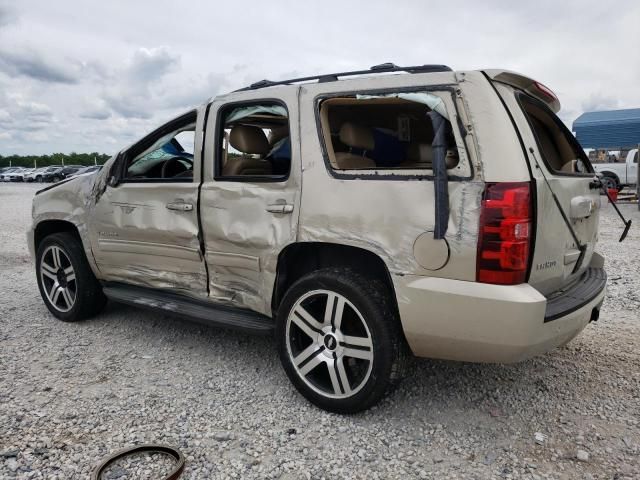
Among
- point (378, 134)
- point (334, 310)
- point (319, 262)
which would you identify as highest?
point (378, 134)

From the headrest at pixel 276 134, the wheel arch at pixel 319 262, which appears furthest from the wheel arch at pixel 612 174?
the wheel arch at pixel 319 262

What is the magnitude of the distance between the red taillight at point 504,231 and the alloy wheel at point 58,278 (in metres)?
3.51

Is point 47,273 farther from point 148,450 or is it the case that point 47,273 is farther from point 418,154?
point 418,154

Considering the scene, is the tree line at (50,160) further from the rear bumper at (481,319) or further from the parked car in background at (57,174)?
the rear bumper at (481,319)

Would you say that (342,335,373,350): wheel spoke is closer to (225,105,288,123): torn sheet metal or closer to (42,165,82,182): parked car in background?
(225,105,288,123): torn sheet metal

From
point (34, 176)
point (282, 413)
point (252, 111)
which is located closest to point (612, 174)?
point (252, 111)

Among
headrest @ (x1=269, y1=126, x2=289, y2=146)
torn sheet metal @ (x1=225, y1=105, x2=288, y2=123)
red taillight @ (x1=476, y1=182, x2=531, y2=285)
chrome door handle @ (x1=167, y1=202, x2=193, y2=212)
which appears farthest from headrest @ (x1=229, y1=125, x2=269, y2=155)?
red taillight @ (x1=476, y1=182, x2=531, y2=285)

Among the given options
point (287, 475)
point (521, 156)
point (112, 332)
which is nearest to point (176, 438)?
point (287, 475)

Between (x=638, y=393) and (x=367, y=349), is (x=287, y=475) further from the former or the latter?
(x=638, y=393)

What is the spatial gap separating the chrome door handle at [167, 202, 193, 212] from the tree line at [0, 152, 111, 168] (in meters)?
63.5

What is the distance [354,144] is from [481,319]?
1.33 metres

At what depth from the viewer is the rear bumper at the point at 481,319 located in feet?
7.78

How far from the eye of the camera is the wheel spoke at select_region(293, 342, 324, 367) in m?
2.94

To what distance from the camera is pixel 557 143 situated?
3.62 meters
